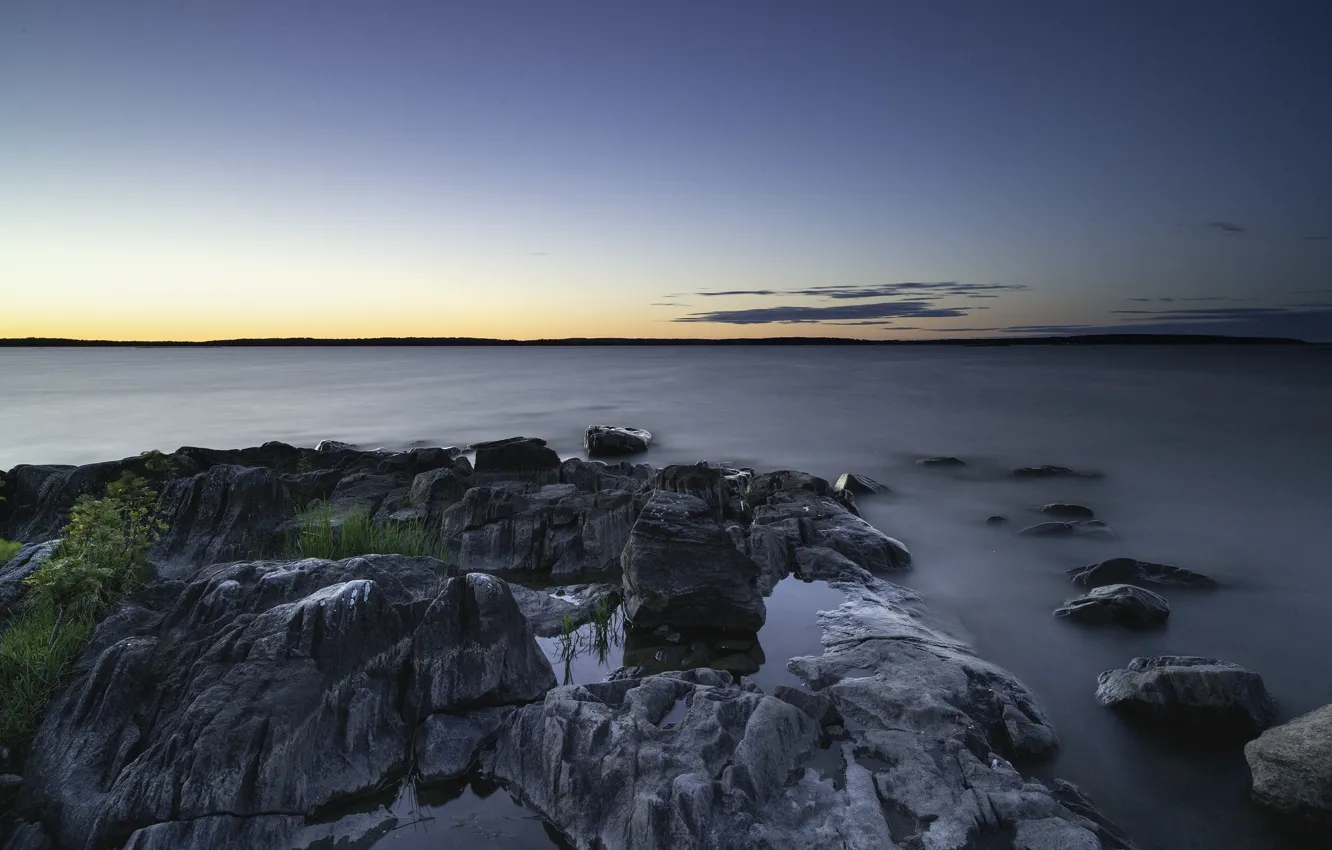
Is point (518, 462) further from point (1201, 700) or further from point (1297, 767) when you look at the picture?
point (1297, 767)

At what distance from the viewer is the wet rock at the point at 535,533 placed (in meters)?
12.2

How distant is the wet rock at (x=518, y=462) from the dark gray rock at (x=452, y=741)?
10.8 meters

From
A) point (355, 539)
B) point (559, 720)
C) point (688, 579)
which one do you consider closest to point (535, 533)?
point (355, 539)

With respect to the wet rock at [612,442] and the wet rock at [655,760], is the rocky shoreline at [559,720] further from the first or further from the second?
the wet rock at [612,442]

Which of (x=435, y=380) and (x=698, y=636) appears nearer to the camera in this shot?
(x=698, y=636)

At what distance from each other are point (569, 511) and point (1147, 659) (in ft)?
29.8

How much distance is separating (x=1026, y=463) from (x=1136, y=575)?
14748 millimetres

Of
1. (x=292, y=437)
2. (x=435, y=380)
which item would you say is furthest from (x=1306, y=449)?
(x=435, y=380)

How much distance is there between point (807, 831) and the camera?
5180mm

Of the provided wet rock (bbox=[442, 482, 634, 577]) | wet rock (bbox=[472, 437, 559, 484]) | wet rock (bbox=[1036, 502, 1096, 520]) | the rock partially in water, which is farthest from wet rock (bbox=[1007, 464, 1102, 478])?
the rock partially in water

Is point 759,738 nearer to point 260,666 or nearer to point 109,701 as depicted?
point 260,666

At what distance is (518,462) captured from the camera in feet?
58.2

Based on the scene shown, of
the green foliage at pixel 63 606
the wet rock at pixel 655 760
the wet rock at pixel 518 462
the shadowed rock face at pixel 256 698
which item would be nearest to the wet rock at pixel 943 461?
the wet rock at pixel 518 462

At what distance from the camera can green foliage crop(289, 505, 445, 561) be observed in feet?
35.8
